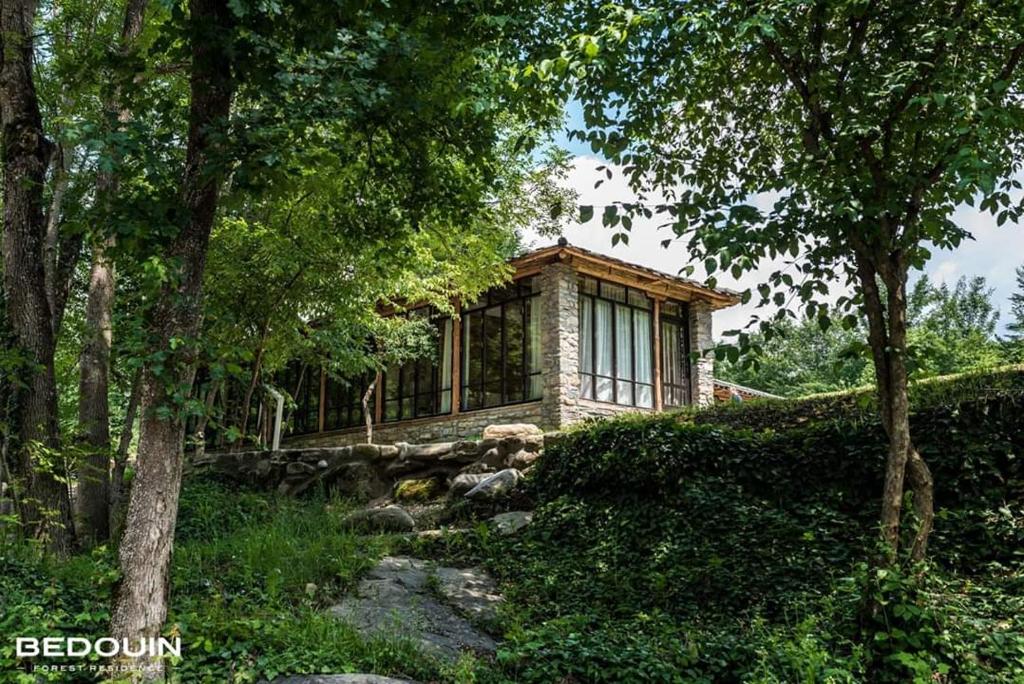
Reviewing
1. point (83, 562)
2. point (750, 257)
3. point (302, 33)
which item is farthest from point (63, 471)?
point (750, 257)

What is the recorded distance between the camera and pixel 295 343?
35.6ft

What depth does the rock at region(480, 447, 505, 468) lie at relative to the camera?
29.7ft

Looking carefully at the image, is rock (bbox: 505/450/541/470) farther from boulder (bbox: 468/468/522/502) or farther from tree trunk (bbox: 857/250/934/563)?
tree trunk (bbox: 857/250/934/563)

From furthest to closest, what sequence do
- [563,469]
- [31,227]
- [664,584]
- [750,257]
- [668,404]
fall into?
[668,404] → [563,469] → [31,227] → [664,584] → [750,257]

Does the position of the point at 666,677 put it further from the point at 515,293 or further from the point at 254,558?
the point at 515,293

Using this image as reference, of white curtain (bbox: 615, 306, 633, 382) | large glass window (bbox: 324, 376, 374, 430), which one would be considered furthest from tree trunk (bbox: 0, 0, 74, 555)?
large glass window (bbox: 324, 376, 374, 430)

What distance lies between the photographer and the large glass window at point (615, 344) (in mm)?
13508

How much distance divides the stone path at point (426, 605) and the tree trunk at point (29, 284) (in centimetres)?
246

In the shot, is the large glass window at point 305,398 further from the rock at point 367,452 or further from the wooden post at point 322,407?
the rock at point 367,452

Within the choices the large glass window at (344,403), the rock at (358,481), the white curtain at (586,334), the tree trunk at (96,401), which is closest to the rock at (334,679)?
the tree trunk at (96,401)

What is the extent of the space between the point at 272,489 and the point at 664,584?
20.9 feet

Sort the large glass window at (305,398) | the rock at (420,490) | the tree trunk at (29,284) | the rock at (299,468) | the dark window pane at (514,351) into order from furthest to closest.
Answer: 1. the large glass window at (305,398)
2. the dark window pane at (514,351)
3. the rock at (299,468)
4. the rock at (420,490)
5. the tree trunk at (29,284)

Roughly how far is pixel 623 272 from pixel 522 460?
17.8 feet

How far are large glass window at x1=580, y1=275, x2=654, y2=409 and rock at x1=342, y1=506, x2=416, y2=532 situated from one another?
570 centimetres
